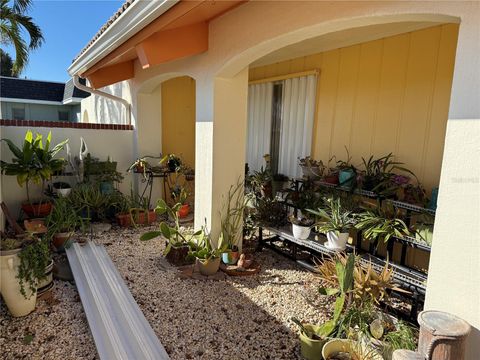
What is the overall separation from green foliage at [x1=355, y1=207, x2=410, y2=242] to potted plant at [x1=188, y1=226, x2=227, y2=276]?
1772 mm

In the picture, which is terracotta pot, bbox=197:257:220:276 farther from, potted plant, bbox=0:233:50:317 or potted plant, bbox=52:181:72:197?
potted plant, bbox=52:181:72:197

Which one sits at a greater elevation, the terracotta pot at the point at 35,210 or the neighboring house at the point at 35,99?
the neighboring house at the point at 35,99

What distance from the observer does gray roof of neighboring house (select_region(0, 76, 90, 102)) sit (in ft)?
48.7

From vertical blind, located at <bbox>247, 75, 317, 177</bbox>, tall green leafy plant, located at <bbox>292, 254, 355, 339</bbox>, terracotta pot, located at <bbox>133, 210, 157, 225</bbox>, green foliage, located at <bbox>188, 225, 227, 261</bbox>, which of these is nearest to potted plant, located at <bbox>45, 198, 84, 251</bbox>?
terracotta pot, located at <bbox>133, 210, 157, 225</bbox>

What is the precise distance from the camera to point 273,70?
585cm

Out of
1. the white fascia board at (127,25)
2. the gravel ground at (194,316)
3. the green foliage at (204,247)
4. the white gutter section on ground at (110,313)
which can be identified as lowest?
the gravel ground at (194,316)

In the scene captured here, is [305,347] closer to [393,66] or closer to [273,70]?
[393,66]

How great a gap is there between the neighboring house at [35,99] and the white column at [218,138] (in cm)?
1246

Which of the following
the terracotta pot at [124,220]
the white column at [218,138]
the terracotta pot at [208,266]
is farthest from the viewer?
the terracotta pot at [124,220]

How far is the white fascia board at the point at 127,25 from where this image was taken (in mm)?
2727

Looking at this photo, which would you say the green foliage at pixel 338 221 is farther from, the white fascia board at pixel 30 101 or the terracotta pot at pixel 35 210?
the white fascia board at pixel 30 101

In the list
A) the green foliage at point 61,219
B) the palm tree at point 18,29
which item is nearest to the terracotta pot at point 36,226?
the green foliage at point 61,219

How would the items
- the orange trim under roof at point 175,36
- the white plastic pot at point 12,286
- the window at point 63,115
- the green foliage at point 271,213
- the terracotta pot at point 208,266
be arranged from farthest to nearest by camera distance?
1. the window at point 63,115
2. the green foliage at point 271,213
3. the terracotta pot at point 208,266
4. the orange trim under roof at point 175,36
5. the white plastic pot at point 12,286

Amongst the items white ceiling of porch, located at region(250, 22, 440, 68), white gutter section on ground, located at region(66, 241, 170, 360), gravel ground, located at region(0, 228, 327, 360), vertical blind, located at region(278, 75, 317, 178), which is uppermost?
white ceiling of porch, located at region(250, 22, 440, 68)
